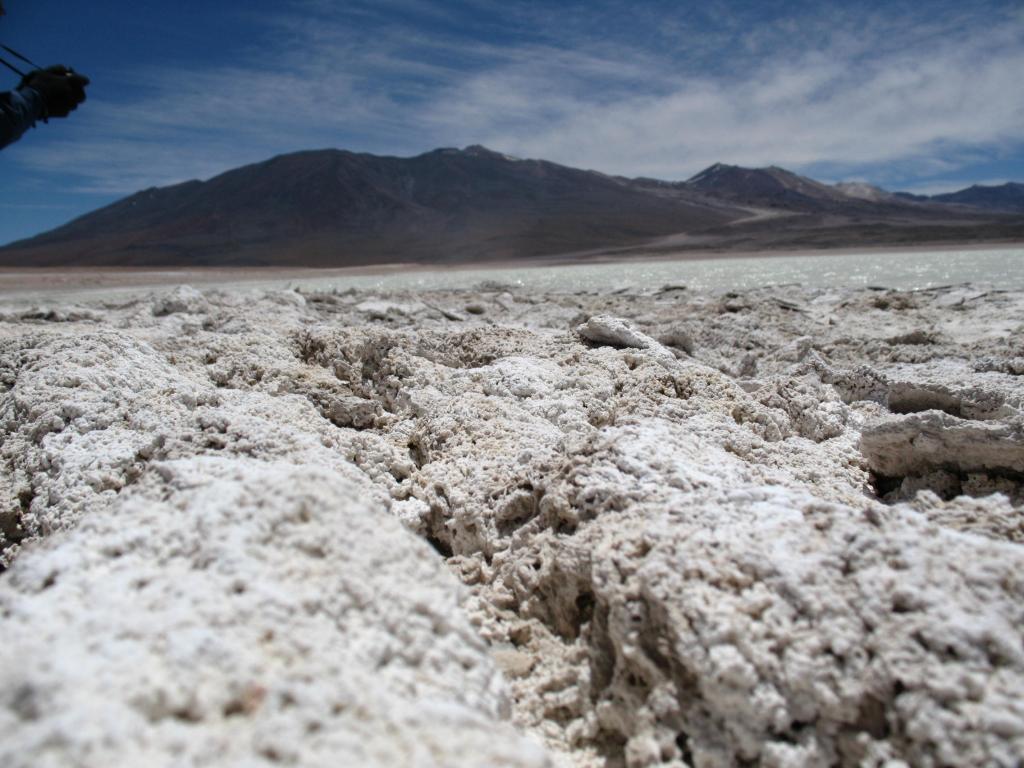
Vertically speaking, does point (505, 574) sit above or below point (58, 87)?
below

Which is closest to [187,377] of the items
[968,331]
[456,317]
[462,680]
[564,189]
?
[462,680]

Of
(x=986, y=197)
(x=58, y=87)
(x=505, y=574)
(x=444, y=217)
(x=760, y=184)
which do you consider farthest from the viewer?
(x=986, y=197)

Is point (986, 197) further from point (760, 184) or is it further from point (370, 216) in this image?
point (370, 216)

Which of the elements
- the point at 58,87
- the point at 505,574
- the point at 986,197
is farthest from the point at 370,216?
the point at 986,197

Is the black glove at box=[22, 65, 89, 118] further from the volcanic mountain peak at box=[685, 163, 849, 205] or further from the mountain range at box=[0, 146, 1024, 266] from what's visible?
the volcanic mountain peak at box=[685, 163, 849, 205]

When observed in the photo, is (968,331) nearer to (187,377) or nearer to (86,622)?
(187,377)

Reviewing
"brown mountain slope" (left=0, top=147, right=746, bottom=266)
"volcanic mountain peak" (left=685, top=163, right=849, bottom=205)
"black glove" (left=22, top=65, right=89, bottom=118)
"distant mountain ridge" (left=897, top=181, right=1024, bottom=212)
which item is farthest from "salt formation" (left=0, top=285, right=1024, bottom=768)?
"distant mountain ridge" (left=897, top=181, right=1024, bottom=212)
